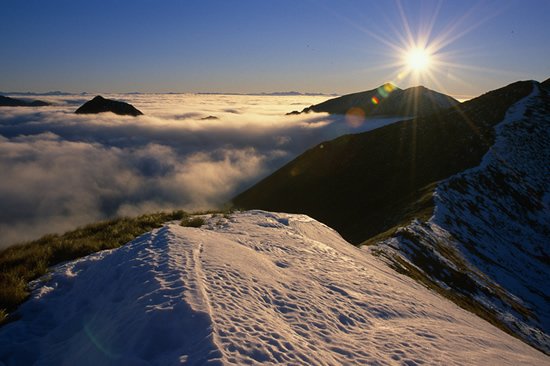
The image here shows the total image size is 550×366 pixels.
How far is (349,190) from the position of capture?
61.0 m

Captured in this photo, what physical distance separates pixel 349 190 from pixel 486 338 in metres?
51.0

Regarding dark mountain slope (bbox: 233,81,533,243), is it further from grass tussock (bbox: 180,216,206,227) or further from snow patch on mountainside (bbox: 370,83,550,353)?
grass tussock (bbox: 180,216,206,227)

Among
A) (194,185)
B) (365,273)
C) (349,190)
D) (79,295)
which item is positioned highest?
(79,295)

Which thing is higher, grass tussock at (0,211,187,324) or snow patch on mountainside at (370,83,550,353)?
grass tussock at (0,211,187,324)

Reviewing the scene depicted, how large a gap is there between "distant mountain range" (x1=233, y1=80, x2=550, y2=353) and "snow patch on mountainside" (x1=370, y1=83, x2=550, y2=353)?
0.13 m

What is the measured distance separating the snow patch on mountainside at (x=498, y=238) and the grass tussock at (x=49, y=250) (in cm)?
1520

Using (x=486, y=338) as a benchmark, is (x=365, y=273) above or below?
above

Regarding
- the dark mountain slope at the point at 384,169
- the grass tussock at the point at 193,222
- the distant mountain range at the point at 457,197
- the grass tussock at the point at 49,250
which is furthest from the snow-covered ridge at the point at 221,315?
the dark mountain slope at the point at 384,169

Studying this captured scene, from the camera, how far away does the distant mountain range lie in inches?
935

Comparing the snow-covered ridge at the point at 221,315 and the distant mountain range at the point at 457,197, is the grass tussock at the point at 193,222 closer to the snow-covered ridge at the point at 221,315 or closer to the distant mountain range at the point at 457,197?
the snow-covered ridge at the point at 221,315

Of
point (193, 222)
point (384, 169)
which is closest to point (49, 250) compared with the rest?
point (193, 222)

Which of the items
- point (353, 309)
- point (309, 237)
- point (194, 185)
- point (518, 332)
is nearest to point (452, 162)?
point (518, 332)

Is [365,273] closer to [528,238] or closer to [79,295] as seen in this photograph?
[79,295]

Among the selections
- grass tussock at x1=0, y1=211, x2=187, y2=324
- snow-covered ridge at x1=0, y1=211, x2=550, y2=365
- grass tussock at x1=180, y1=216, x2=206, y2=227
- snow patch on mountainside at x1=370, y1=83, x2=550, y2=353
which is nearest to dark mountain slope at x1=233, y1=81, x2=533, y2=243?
snow patch on mountainside at x1=370, y1=83, x2=550, y2=353
